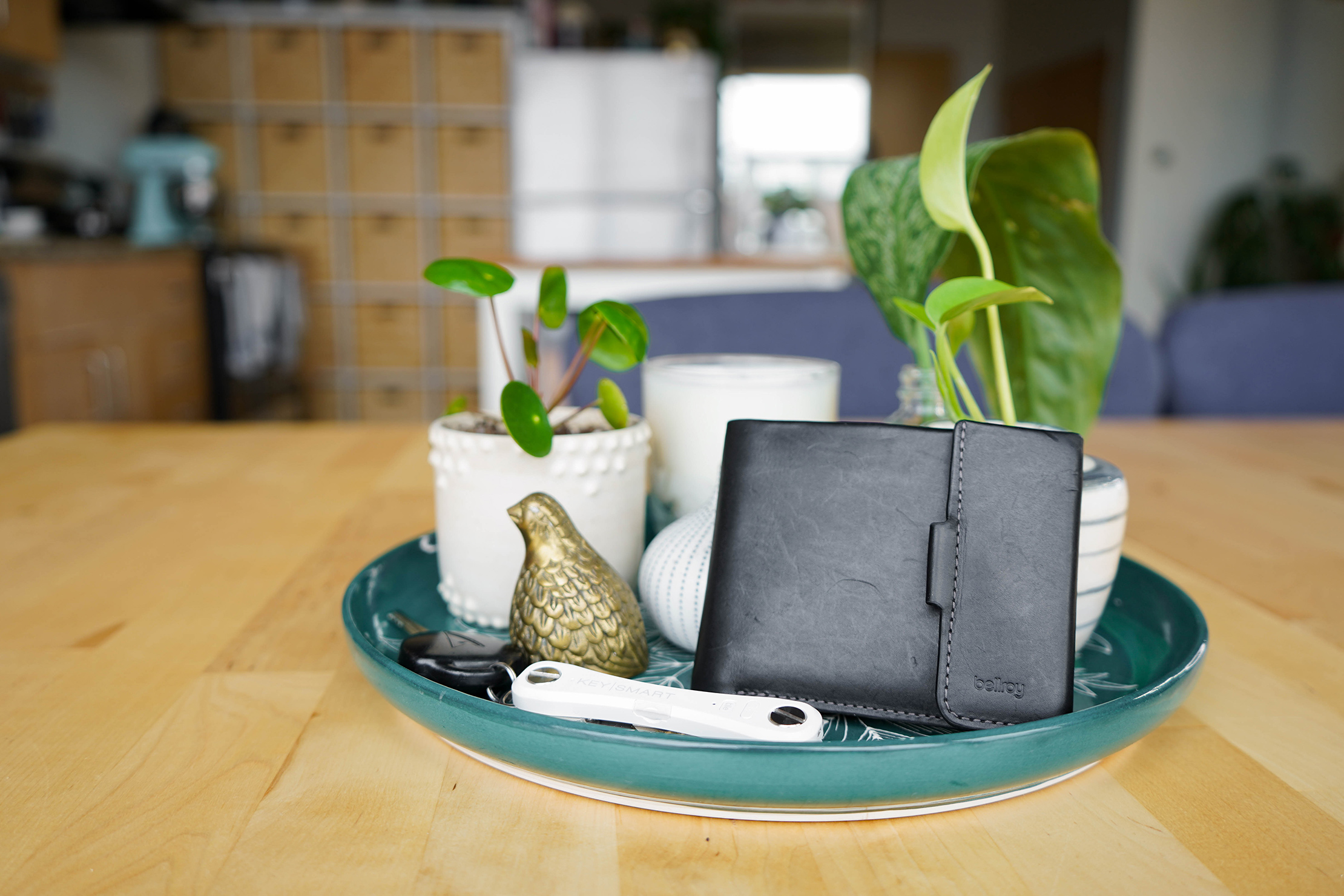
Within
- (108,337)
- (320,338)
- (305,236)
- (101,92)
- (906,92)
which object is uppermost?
(906,92)

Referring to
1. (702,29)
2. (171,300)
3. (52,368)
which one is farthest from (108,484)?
(702,29)

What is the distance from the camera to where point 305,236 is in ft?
13.4

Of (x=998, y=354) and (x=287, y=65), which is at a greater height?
(x=287, y=65)

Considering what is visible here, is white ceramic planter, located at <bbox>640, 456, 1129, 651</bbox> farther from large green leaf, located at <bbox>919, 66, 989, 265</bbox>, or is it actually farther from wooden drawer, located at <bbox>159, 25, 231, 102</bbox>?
wooden drawer, located at <bbox>159, 25, 231, 102</bbox>

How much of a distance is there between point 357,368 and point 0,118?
1611 mm

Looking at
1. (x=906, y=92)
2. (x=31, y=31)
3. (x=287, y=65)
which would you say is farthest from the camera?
(x=906, y=92)

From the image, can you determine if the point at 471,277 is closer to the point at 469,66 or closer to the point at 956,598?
the point at 956,598

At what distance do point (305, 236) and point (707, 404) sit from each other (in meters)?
4.05

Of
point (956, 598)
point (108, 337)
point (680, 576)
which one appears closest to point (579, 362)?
point (680, 576)

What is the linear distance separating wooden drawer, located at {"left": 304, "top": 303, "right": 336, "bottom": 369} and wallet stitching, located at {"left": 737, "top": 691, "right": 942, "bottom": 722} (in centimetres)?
418

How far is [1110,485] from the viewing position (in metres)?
0.40

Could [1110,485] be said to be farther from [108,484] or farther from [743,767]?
[108,484]

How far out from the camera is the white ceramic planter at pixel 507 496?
0.45 m

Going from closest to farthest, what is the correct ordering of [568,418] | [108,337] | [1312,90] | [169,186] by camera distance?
[568,418] < [108,337] < [169,186] < [1312,90]
